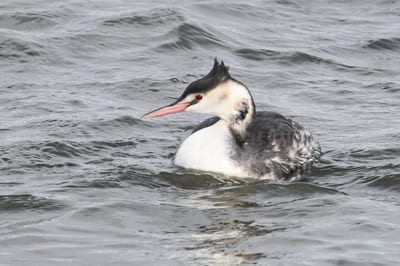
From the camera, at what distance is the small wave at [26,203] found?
1018 cm

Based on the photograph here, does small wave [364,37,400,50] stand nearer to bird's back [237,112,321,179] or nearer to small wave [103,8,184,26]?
small wave [103,8,184,26]

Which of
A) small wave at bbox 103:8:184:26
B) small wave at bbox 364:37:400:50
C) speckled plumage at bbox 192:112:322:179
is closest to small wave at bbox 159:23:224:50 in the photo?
small wave at bbox 103:8:184:26

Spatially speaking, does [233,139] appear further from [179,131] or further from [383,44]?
[383,44]

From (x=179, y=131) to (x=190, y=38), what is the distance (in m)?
3.41

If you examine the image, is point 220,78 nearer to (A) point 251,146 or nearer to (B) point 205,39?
(A) point 251,146

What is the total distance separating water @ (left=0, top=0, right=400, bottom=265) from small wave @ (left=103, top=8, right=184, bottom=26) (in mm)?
28

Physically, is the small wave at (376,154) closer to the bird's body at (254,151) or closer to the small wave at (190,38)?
the bird's body at (254,151)

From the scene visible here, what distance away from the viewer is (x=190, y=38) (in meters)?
16.2

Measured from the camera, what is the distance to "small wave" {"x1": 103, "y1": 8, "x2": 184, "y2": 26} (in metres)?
16.5

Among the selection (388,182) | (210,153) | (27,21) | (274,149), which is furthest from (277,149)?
(27,21)

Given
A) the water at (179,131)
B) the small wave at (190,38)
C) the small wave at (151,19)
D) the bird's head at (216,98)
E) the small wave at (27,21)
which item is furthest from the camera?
the small wave at (151,19)

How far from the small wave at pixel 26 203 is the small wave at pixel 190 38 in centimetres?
555

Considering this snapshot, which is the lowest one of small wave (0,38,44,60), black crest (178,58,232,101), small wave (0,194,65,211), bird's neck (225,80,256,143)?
small wave (0,38,44,60)

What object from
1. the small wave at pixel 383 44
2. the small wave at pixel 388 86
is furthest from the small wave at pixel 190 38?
the small wave at pixel 388 86
